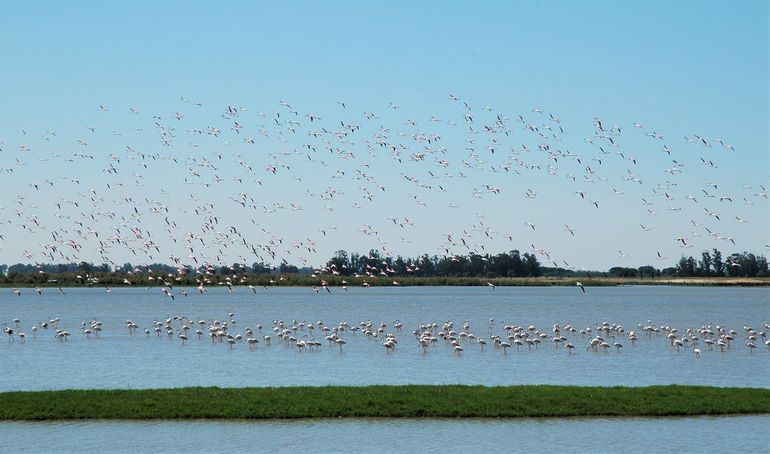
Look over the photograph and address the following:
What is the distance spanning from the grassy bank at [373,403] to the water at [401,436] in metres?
0.57

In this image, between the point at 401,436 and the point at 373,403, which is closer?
the point at 401,436

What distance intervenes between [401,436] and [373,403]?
302cm

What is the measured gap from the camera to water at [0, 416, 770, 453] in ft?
69.6

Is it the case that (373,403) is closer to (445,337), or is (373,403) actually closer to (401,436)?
(401,436)

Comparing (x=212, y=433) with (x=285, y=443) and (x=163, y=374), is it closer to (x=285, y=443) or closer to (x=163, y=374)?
(x=285, y=443)

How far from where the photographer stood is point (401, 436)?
73.6 ft

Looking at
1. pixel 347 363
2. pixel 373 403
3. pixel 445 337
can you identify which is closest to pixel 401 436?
pixel 373 403

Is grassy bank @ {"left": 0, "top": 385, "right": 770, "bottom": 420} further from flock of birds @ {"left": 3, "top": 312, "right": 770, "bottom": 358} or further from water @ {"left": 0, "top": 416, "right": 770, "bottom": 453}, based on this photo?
flock of birds @ {"left": 3, "top": 312, "right": 770, "bottom": 358}

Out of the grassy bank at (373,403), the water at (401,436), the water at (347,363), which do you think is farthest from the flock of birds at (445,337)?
the water at (401,436)

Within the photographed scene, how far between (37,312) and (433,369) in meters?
61.3

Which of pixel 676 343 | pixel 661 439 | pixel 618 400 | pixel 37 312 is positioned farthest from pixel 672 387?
pixel 37 312

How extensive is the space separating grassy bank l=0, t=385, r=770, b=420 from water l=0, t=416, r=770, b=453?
571 mm

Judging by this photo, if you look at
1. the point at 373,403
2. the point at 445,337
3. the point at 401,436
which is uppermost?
the point at 445,337

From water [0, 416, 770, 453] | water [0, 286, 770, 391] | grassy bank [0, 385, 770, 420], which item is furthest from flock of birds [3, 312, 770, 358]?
water [0, 416, 770, 453]
